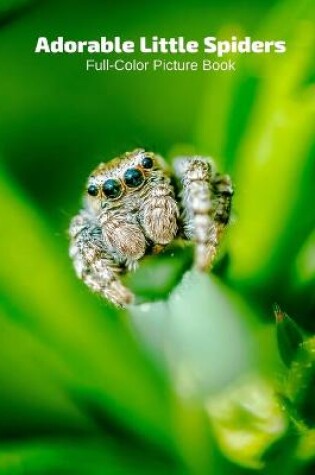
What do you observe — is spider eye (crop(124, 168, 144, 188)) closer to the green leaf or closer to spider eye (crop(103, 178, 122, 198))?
spider eye (crop(103, 178, 122, 198))

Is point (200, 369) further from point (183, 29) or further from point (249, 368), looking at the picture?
point (183, 29)

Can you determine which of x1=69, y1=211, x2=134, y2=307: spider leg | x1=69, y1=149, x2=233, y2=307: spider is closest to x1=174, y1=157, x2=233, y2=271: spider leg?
x1=69, y1=149, x2=233, y2=307: spider

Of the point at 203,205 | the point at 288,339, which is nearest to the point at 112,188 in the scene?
the point at 203,205

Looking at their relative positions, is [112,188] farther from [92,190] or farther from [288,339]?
[288,339]

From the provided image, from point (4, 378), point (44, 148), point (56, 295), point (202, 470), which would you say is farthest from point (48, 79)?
point (202, 470)

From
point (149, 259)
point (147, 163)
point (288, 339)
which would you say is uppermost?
point (147, 163)

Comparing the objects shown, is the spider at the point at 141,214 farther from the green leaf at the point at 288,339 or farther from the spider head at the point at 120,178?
the green leaf at the point at 288,339
